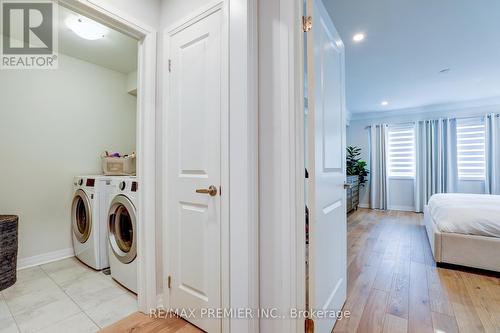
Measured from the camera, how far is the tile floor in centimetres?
148

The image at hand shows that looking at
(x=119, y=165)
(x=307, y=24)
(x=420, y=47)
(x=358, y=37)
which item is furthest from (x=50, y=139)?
(x=420, y=47)

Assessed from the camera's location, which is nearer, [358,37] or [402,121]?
[358,37]

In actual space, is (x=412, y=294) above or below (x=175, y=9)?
below

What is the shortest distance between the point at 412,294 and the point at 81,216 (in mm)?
3320

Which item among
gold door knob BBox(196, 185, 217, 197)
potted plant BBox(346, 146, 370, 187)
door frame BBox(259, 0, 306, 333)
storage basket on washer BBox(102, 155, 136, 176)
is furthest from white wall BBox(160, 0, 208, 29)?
potted plant BBox(346, 146, 370, 187)

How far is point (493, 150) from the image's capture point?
4395 millimetres

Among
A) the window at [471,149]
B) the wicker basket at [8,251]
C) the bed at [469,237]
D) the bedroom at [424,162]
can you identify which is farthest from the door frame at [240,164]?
the window at [471,149]

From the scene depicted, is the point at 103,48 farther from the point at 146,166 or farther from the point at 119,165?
the point at 146,166

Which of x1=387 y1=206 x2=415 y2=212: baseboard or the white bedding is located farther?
x1=387 y1=206 x2=415 y2=212: baseboard

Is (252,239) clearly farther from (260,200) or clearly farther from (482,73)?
(482,73)

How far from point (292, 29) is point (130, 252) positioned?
1.96 m

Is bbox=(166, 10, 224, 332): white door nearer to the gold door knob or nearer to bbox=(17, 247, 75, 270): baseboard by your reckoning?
the gold door knob

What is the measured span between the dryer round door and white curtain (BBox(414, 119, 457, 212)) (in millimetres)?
6120

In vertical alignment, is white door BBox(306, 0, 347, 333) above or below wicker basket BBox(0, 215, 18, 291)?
above
